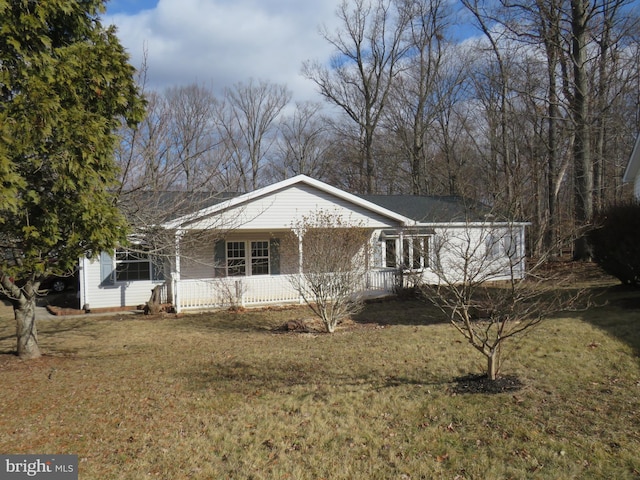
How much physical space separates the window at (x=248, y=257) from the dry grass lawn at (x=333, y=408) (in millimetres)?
6624

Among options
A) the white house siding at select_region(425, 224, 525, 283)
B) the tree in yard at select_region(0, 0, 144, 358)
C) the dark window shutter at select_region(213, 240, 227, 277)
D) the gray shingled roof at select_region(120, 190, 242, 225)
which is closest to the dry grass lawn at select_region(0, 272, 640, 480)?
the white house siding at select_region(425, 224, 525, 283)

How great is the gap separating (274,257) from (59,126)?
1110 cm

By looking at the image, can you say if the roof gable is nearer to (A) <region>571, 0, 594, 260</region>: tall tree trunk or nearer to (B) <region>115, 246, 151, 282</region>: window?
(B) <region>115, 246, 151, 282</region>: window

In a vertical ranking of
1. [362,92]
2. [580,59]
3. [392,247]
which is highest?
[362,92]

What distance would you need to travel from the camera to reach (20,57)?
16.6ft

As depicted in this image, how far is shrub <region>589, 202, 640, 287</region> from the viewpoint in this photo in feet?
35.6

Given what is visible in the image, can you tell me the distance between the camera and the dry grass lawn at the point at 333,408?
3.82 metres

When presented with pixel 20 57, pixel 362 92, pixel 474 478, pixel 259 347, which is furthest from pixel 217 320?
pixel 362 92

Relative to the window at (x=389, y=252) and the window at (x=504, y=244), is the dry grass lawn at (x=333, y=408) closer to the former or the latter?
the window at (x=504, y=244)

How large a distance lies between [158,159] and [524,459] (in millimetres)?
7446

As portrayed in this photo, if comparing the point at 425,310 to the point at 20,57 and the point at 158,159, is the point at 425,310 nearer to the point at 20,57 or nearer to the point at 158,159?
the point at 158,159

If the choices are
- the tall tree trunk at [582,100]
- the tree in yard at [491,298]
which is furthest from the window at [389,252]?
the tall tree trunk at [582,100]

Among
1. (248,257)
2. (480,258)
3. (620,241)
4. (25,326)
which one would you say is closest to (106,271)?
(248,257)

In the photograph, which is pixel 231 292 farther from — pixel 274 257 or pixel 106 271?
pixel 106 271
